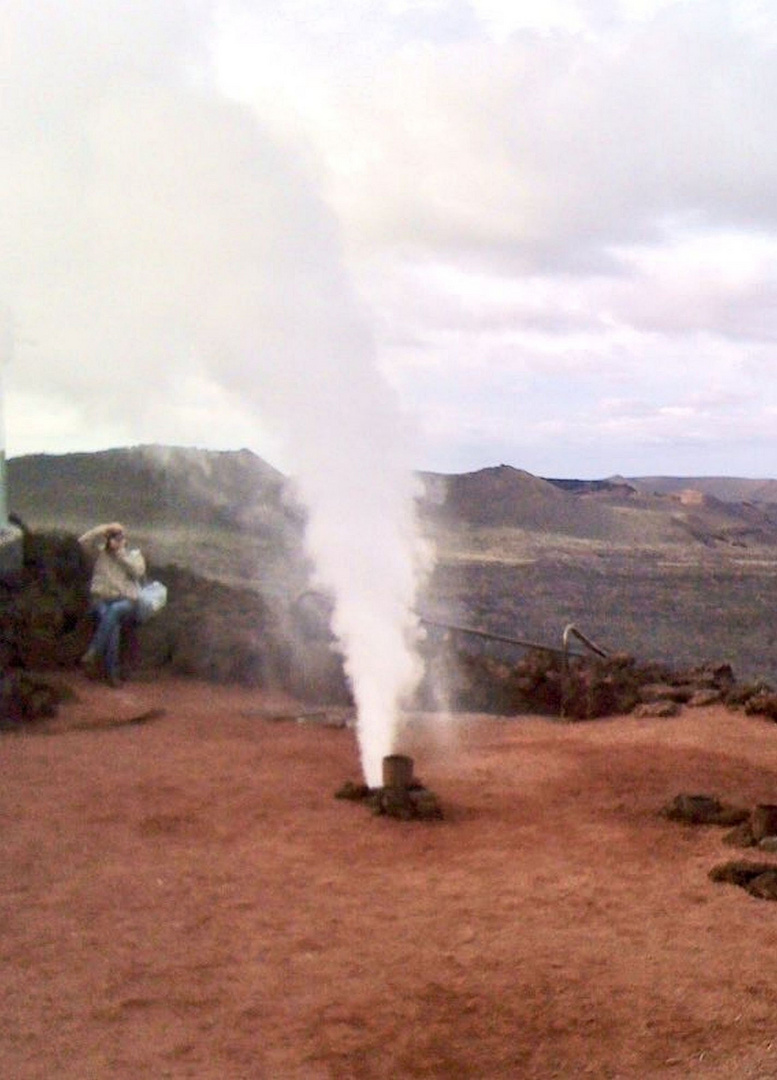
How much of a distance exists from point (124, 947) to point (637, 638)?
19.0 meters

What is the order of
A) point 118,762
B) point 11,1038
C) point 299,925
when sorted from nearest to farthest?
point 11,1038 → point 299,925 → point 118,762

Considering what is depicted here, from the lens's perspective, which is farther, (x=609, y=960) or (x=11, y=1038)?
(x=609, y=960)

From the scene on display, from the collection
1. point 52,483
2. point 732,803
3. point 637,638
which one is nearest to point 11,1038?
point 732,803

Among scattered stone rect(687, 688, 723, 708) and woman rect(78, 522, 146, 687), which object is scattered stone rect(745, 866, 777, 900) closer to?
scattered stone rect(687, 688, 723, 708)

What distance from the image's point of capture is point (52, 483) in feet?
128

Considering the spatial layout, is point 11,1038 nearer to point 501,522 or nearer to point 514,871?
point 514,871

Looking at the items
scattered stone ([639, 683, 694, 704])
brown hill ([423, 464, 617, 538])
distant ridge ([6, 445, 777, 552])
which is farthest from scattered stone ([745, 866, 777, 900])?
brown hill ([423, 464, 617, 538])

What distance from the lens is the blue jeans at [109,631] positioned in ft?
39.2

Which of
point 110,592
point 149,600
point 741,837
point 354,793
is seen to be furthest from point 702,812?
point 149,600

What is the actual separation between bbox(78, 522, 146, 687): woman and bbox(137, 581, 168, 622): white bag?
15cm

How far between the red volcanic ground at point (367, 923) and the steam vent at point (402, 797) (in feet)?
0.50

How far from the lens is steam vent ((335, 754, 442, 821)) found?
745 cm

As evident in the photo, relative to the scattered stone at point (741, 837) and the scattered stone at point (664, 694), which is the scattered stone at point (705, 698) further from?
the scattered stone at point (741, 837)

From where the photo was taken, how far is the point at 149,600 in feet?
41.9
